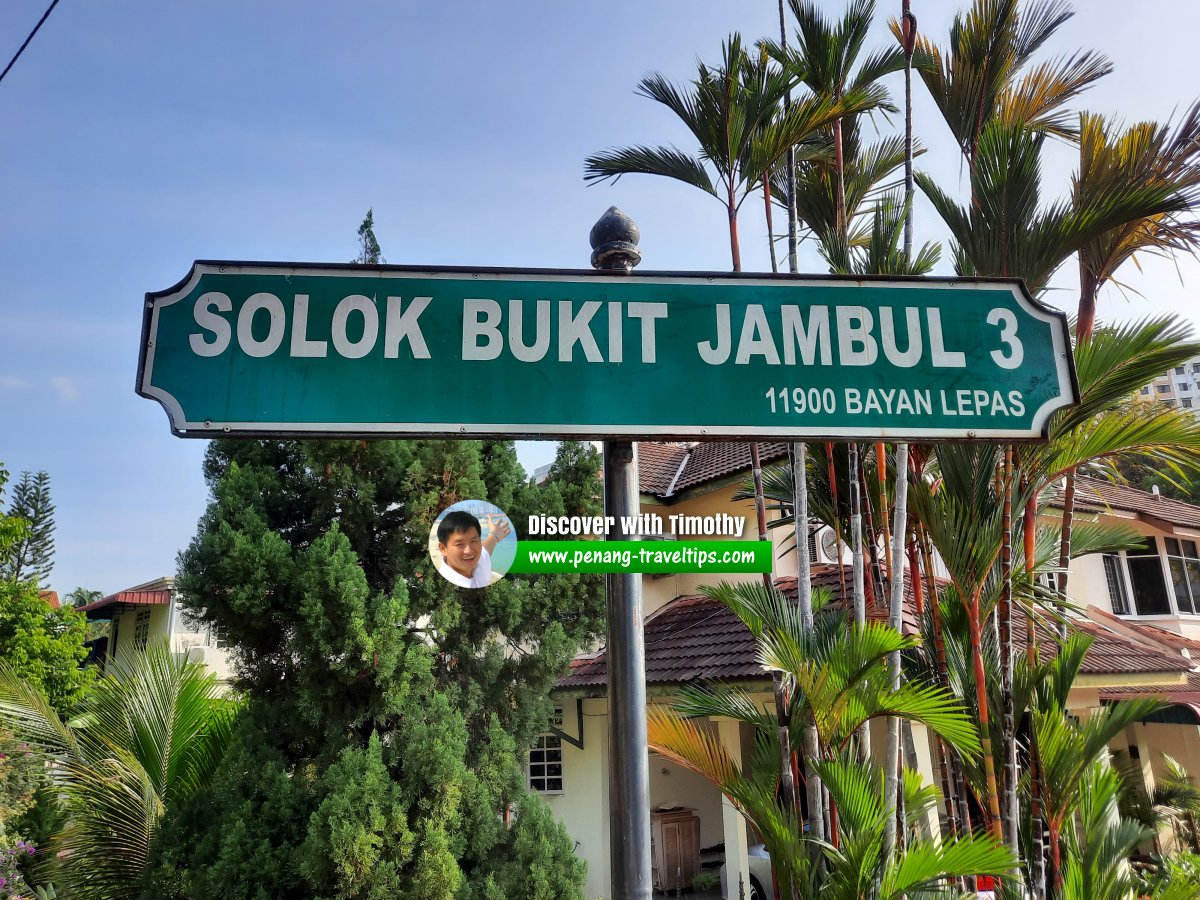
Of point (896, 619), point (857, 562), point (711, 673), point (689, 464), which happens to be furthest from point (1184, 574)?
point (896, 619)

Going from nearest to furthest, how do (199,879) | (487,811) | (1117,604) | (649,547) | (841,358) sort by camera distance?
(649,547)
(841,358)
(199,879)
(487,811)
(1117,604)

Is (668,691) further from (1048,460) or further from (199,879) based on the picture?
(1048,460)

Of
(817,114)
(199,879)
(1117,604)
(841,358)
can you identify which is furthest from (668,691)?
(1117,604)

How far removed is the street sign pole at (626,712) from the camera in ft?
3.98

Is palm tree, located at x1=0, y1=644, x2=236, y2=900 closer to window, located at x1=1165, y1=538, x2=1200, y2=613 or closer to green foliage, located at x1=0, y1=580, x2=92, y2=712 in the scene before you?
green foliage, located at x1=0, y1=580, x2=92, y2=712

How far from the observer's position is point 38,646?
Answer: 50.0ft

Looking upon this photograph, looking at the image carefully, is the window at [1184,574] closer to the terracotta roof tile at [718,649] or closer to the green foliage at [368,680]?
the terracotta roof tile at [718,649]

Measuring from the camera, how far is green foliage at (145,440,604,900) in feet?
16.9

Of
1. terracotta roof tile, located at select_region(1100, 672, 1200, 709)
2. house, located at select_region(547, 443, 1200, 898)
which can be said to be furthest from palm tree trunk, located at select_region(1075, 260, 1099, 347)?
terracotta roof tile, located at select_region(1100, 672, 1200, 709)

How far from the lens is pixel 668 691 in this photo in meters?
8.03

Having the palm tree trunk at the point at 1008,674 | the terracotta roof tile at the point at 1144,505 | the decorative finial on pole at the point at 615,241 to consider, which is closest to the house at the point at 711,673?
the terracotta roof tile at the point at 1144,505

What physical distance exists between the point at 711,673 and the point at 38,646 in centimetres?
1438

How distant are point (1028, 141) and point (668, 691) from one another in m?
6.00

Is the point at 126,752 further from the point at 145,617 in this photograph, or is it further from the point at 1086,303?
the point at 145,617
